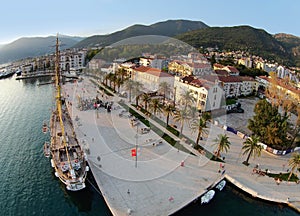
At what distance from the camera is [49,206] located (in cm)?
2128

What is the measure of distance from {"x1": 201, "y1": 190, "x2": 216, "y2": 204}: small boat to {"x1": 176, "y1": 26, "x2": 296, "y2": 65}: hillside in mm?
127363

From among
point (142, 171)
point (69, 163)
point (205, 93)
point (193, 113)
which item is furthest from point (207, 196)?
point (205, 93)

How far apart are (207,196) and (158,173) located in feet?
20.4

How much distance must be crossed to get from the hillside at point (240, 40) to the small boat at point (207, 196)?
127 m

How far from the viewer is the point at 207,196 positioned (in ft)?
73.7

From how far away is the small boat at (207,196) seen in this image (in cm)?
2209

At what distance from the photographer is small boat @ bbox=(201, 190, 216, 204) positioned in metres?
22.1

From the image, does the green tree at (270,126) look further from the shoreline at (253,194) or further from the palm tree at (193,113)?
the palm tree at (193,113)

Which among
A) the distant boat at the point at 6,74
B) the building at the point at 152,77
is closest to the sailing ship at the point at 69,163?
the building at the point at 152,77

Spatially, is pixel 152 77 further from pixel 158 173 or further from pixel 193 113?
pixel 158 173

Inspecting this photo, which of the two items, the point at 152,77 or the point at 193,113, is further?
the point at 152,77

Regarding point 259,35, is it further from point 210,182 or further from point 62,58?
point 210,182

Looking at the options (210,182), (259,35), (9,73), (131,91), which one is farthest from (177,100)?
(259,35)

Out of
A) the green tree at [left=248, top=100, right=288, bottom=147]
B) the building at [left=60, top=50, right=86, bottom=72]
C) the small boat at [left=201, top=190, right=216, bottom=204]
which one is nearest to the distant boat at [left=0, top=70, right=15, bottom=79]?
the building at [left=60, top=50, right=86, bottom=72]
